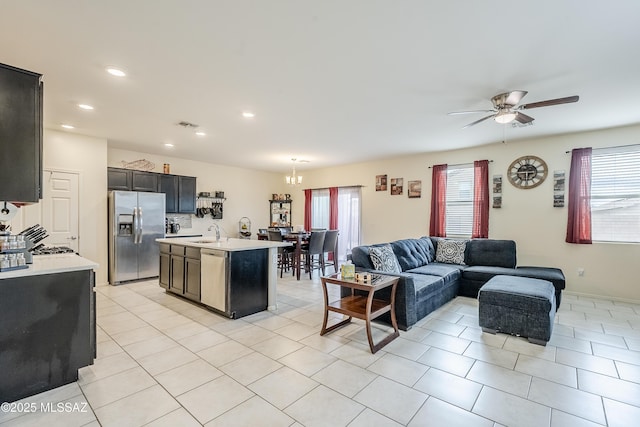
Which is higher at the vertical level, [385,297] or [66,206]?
[66,206]

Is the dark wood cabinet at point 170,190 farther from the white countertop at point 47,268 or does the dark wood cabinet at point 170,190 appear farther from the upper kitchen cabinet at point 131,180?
the white countertop at point 47,268

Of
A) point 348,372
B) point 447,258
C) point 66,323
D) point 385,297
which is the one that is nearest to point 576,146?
point 447,258

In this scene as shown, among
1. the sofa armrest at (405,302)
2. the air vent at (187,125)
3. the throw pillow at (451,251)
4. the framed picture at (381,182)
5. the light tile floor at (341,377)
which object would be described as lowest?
the light tile floor at (341,377)

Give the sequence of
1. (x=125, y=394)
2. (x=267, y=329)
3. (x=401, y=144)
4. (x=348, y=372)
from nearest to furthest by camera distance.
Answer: (x=125, y=394), (x=348, y=372), (x=267, y=329), (x=401, y=144)

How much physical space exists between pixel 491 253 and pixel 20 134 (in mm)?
5881

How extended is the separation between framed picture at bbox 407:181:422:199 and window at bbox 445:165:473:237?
1.99 ft

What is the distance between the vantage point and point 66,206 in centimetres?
492

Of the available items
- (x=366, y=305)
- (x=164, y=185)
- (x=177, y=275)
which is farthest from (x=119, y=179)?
(x=366, y=305)

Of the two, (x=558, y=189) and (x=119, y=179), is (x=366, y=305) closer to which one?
(x=558, y=189)

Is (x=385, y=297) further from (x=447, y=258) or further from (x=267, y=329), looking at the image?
(x=447, y=258)

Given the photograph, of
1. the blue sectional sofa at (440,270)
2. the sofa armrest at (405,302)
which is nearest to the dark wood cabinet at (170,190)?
the blue sectional sofa at (440,270)

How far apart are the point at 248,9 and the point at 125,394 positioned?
2.82 meters

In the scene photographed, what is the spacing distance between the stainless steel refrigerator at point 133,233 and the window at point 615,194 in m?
7.60

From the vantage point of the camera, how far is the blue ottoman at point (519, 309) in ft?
9.68
